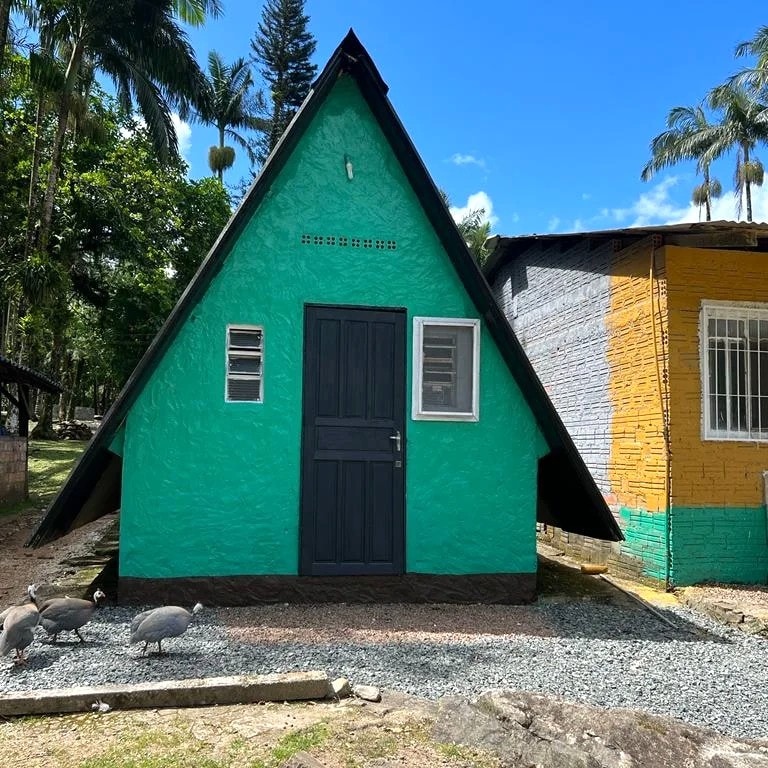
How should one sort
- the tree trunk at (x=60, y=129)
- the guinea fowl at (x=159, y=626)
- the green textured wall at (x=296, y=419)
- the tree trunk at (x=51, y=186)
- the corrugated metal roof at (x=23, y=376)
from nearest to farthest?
the guinea fowl at (x=159, y=626) < the green textured wall at (x=296, y=419) < the corrugated metal roof at (x=23, y=376) < the tree trunk at (x=60, y=129) < the tree trunk at (x=51, y=186)

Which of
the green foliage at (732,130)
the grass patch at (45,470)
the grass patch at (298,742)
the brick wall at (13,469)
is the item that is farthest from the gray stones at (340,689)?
the green foliage at (732,130)

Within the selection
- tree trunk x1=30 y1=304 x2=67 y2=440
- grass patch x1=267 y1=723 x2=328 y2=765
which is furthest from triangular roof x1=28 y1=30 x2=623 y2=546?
tree trunk x1=30 y1=304 x2=67 y2=440

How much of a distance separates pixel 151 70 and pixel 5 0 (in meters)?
4.75

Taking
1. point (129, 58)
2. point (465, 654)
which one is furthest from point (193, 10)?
point (465, 654)

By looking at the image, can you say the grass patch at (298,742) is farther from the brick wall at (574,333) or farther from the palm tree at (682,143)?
the palm tree at (682,143)

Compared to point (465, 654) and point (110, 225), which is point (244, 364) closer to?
point (465, 654)

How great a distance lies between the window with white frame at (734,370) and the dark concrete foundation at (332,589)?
11.0 ft

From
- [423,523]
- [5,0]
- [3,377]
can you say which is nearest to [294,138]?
[423,523]

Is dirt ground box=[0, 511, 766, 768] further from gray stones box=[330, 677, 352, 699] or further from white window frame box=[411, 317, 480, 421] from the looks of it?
white window frame box=[411, 317, 480, 421]

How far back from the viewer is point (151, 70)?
19328 millimetres

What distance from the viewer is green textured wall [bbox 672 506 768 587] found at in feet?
25.7

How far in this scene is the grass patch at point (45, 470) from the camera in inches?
567

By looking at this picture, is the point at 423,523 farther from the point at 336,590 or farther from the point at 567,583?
the point at 567,583

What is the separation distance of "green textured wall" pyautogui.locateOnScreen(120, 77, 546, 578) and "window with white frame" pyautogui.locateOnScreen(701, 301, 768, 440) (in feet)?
9.08
